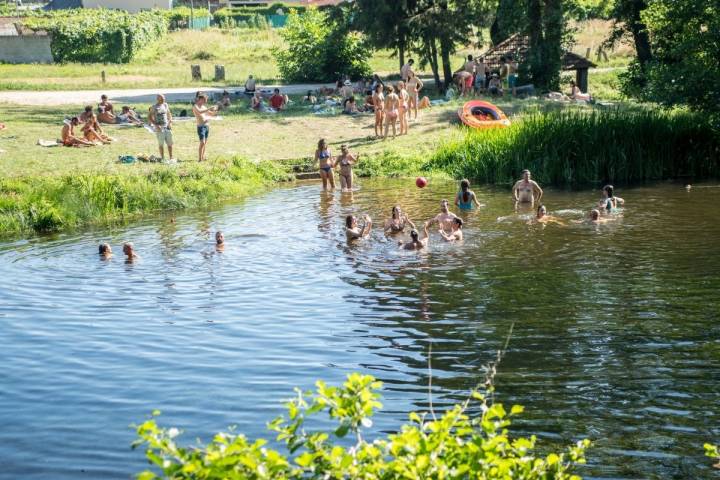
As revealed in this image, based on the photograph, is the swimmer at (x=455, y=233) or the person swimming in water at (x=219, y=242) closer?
the swimmer at (x=455, y=233)

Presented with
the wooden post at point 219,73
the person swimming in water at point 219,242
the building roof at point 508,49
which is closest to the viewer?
the person swimming in water at point 219,242

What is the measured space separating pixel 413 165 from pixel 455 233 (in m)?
10.2

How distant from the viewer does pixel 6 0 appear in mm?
97500

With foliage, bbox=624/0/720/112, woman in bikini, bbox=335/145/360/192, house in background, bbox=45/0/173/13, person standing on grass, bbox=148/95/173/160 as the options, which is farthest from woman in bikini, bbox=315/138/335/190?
house in background, bbox=45/0/173/13

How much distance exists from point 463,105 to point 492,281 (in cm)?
1883

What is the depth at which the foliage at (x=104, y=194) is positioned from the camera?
24281 mm

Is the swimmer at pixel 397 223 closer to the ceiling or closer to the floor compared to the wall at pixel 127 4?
closer to the floor

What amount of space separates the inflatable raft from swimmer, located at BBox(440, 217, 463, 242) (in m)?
11.4

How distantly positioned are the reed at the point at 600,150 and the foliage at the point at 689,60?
3.49 feet

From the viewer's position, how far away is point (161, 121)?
1125 inches

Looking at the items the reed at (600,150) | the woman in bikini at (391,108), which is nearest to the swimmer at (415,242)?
the reed at (600,150)

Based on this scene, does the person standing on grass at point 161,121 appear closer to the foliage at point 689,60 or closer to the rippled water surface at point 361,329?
the rippled water surface at point 361,329

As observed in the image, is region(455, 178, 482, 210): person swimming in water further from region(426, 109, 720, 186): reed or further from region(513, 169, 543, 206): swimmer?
region(426, 109, 720, 186): reed

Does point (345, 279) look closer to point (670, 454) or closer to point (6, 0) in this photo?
point (670, 454)
